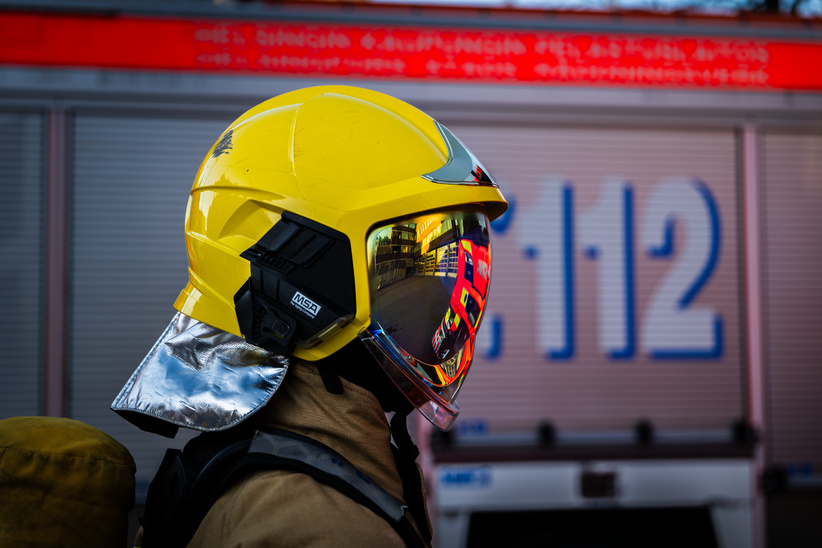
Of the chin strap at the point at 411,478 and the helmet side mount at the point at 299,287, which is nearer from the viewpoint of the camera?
the helmet side mount at the point at 299,287

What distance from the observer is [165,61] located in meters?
3.01

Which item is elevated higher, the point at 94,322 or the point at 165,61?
the point at 165,61

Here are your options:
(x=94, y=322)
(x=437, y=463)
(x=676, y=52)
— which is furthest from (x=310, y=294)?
(x=676, y=52)

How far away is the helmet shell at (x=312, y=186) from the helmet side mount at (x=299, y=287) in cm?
2

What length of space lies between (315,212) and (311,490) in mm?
443

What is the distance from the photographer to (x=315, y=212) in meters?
1.07

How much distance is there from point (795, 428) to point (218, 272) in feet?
10.4

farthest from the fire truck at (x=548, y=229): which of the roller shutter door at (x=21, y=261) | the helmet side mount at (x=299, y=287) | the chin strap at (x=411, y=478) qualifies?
the helmet side mount at (x=299, y=287)

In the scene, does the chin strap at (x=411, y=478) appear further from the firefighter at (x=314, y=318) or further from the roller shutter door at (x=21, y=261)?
the roller shutter door at (x=21, y=261)

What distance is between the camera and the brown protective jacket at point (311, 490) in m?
0.82

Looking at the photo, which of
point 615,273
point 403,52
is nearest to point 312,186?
point 403,52

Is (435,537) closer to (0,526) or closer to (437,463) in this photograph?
(437,463)

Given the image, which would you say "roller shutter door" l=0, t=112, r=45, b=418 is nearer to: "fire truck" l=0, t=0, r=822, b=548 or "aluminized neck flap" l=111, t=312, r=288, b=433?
"fire truck" l=0, t=0, r=822, b=548

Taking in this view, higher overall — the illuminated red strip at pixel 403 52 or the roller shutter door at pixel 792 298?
the illuminated red strip at pixel 403 52
